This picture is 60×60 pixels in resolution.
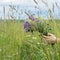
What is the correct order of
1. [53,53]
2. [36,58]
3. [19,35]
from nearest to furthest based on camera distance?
1. [53,53]
2. [36,58]
3. [19,35]

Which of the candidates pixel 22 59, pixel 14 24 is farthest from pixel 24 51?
pixel 14 24

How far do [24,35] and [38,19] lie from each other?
1.98ft

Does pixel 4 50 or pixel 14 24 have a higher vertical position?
pixel 14 24

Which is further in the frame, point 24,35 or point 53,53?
point 24,35

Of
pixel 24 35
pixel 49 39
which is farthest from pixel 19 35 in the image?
pixel 49 39

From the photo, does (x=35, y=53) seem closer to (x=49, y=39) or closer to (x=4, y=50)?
(x=49, y=39)

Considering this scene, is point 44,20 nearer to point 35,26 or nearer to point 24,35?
point 35,26

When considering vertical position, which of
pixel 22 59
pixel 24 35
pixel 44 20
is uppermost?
pixel 44 20

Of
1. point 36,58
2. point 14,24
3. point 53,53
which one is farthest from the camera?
point 14,24

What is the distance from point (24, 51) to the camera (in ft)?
7.86

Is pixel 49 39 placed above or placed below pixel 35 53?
above

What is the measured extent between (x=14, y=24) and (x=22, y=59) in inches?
33.5

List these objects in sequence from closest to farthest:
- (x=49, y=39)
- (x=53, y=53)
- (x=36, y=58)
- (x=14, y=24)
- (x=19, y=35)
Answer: (x=53, y=53) < (x=49, y=39) < (x=36, y=58) < (x=19, y=35) < (x=14, y=24)

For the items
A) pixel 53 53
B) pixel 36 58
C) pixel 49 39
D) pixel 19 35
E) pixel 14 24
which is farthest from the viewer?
pixel 14 24
